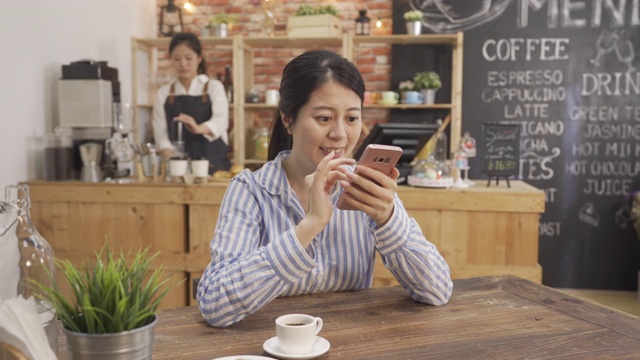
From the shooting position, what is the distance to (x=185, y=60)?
473cm

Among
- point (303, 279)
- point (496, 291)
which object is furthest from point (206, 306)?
point (496, 291)

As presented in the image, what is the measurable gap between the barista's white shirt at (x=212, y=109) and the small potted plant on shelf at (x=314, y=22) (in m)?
0.79

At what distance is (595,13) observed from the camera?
512cm

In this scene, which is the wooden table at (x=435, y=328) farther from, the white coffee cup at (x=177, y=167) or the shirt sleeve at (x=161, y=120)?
the shirt sleeve at (x=161, y=120)

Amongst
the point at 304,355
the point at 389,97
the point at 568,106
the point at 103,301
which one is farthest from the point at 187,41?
the point at 103,301

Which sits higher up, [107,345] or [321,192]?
[321,192]

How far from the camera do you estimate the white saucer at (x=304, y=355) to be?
1.25m

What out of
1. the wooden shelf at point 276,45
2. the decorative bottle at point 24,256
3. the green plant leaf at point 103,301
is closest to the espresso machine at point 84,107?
the wooden shelf at point 276,45

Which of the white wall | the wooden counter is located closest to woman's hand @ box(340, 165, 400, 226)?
the wooden counter

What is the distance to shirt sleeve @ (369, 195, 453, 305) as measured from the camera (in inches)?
64.5

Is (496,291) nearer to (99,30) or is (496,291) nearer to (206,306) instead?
(206,306)

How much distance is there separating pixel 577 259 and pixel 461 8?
2.28m

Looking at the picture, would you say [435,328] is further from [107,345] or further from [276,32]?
[276,32]

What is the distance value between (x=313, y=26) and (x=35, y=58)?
208cm
